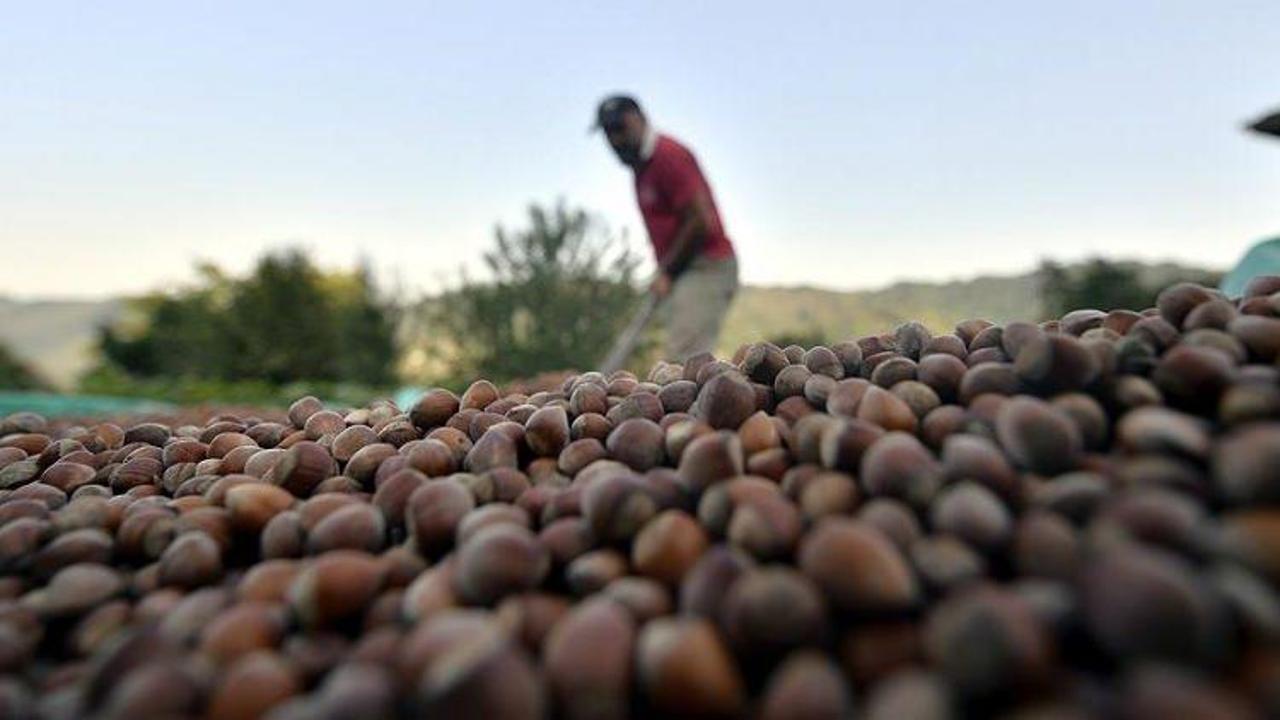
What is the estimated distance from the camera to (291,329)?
14562 mm

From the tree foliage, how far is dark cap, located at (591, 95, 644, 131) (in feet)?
32.6

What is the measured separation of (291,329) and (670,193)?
39.0 ft

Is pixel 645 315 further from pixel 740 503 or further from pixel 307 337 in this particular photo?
pixel 307 337

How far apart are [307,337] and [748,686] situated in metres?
15.1

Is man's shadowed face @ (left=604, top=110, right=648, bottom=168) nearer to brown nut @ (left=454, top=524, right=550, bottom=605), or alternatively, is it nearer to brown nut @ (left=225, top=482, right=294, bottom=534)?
brown nut @ (left=225, top=482, right=294, bottom=534)

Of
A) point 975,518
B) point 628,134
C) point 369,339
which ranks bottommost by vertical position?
point 975,518

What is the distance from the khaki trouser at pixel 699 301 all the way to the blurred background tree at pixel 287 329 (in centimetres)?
969

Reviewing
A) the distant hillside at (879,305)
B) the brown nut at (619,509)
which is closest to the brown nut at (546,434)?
the brown nut at (619,509)

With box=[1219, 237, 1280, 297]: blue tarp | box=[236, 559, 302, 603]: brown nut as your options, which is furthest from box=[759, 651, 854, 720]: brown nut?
box=[1219, 237, 1280, 297]: blue tarp

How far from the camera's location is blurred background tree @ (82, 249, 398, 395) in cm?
1375

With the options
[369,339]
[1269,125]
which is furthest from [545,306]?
[1269,125]

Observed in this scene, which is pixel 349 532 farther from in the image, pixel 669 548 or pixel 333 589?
pixel 669 548

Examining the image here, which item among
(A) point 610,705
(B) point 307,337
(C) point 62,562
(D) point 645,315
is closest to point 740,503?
(A) point 610,705

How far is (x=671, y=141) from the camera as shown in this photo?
4629mm
